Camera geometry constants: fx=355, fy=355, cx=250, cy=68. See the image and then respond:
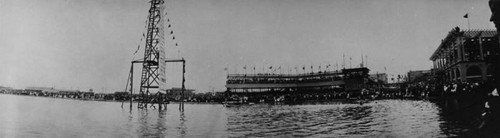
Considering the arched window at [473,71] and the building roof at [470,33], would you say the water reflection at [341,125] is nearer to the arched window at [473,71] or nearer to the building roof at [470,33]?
the arched window at [473,71]

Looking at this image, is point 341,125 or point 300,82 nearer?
point 341,125

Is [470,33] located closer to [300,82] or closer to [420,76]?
[420,76]

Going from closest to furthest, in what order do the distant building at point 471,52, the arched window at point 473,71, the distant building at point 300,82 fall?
the distant building at point 471,52, the arched window at point 473,71, the distant building at point 300,82

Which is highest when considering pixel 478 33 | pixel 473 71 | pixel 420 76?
pixel 478 33

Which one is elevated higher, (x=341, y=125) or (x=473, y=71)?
(x=473, y=71)

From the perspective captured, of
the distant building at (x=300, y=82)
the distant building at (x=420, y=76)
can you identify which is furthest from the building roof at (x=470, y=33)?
the distant building at (x=300, y=82)

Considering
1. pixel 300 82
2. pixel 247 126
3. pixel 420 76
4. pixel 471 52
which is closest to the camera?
pixel 247 126

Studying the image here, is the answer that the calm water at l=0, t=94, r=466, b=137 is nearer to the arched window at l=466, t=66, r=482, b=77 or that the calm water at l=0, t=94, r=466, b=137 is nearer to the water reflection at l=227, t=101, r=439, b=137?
the water reflection at l=227, t=101, r=439, b=137

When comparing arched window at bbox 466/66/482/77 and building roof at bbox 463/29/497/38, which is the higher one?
building roof at bbox 463/29/497/38

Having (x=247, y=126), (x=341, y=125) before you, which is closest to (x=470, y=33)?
(x=341, y=125)

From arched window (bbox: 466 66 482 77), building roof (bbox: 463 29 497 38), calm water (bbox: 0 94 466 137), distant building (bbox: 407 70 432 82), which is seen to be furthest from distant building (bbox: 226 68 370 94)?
calm water (bbox: 0 94 466 137)

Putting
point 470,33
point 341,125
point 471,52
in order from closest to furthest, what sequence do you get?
point 341,125 < point 471,52 < point 470,33
